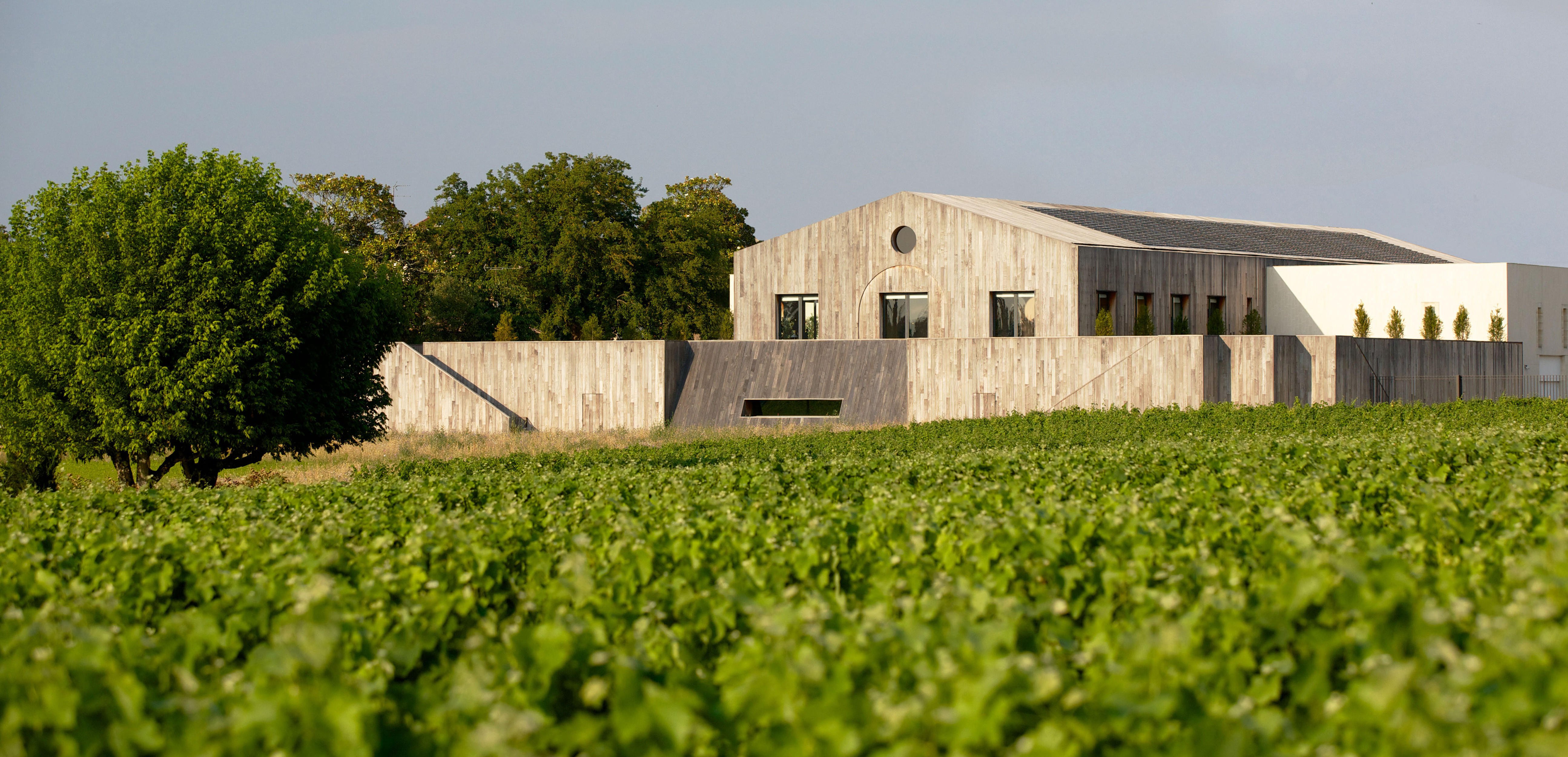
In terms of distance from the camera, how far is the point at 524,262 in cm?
4641

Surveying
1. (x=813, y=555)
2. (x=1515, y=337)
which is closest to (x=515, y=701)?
(x=813, y=555)

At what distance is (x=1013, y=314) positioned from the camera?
102 feet

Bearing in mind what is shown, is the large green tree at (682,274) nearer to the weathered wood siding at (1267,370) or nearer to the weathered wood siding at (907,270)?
the weathered wood siding at (907,270)

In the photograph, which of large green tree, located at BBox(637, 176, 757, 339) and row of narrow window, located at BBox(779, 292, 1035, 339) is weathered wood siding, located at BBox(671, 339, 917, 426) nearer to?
row of narrow window, located at BBox(779, 292, 1035, 339)

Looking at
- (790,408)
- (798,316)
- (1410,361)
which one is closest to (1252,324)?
(1410,361)

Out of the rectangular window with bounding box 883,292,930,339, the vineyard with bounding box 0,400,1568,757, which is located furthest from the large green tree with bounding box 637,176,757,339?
the vineyard with bounding box 0,400,1568,757

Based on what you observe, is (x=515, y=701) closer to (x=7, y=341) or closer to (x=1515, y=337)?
(x=7, y=341)

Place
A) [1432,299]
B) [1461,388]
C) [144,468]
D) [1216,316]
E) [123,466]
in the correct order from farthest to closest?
[1216,316], [1432,299], [1461,388], [123,466], [144,468]

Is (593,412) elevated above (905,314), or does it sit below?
below

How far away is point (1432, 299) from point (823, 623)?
108ft

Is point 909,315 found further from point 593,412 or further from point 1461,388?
point 1461,388

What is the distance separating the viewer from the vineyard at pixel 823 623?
299 centimetres

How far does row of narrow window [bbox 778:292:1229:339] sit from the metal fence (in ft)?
20.5

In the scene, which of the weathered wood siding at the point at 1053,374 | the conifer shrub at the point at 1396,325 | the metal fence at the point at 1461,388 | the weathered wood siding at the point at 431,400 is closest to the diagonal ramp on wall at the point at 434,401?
the weathered wood siding at the point at 431,400
